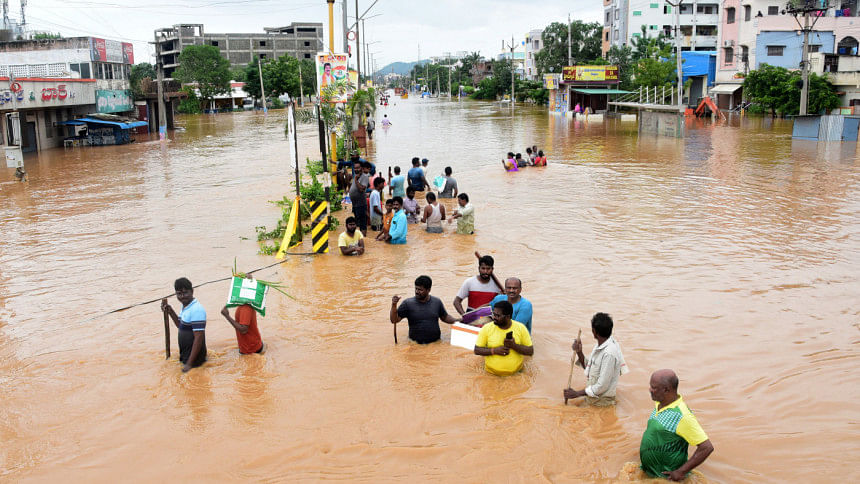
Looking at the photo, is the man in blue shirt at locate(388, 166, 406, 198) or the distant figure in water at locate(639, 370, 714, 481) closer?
the distant figure in water at locate(639, 370, 714, 481)

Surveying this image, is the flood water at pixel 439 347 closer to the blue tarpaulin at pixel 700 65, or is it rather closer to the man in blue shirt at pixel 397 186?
the man in blue shirt at pixel 397 186

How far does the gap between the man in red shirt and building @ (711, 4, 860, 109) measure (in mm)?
53957

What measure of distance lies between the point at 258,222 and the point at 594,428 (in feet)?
41.1

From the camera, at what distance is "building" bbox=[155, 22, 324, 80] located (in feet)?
405

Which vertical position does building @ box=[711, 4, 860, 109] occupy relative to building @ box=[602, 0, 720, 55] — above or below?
below

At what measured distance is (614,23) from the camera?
A: 3408 inches

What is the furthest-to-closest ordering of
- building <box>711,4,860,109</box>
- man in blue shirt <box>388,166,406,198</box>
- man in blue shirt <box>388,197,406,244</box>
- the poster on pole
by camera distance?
1. building <box>711,4,860,109</box>
2. the poster on pole
3. man in blue shirt <box>388,166,406,198</box>
4. man in blue shirt <box>388,197,406,244</box>

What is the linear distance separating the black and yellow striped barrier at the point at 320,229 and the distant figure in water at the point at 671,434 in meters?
9.19

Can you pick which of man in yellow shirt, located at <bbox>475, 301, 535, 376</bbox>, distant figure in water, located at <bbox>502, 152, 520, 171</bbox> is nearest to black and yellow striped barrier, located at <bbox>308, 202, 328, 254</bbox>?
man in yellow shirt, located at <bbox>475, 301, 535, 376</bbox>

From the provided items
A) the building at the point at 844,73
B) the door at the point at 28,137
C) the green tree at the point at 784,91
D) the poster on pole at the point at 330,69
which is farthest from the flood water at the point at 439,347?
the building at the point at 844,73

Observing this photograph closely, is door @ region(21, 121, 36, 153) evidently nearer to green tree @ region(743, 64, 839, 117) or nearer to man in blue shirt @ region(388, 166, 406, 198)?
man in blue shirt @ region(388, 166, 406, 198)

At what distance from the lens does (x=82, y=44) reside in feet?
149

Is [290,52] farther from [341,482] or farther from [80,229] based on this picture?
[341,482]

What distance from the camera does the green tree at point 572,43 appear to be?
90.6 meters
